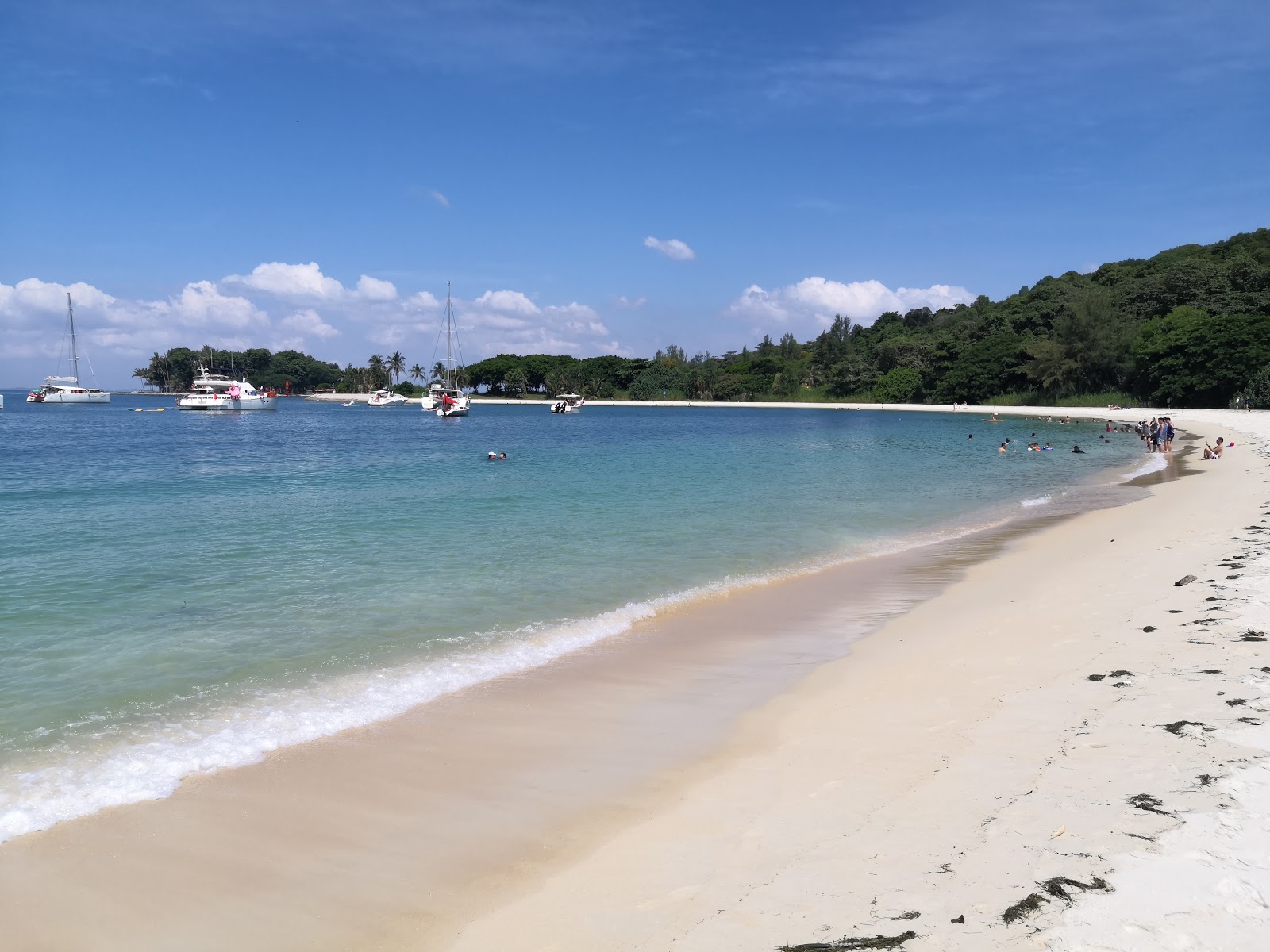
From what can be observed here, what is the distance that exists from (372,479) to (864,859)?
28.7 metres

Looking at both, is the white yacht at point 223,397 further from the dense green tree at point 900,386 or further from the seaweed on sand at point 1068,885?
the seaweed on sand at point 1068,885

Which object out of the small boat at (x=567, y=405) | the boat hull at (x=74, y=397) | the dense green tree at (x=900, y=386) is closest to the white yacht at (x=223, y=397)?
the boat hull at (x=74, y=397)

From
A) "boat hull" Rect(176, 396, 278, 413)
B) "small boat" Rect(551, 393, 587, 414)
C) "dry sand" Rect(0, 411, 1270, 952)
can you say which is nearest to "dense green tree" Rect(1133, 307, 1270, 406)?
"small boat" Rect(551, 393, 587, 414)

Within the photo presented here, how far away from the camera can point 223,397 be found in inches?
4171

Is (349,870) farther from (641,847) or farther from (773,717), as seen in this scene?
(773,717)

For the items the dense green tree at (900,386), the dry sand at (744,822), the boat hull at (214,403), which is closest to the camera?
the dry sand at (744,822)

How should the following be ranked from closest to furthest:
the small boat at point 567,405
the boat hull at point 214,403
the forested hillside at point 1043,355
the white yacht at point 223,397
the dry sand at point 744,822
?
the dry sand at point 744,822, the forested hillside at point 1043,355, the boat hull at point 214,403, the white yacht at point 223,397, the small boat at point 567,405

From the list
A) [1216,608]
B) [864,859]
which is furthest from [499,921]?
[1216,608]

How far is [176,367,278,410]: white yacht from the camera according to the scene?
106 m

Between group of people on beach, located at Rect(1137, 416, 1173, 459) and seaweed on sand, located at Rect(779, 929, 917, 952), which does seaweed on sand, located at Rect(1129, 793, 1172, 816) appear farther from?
group of people on beach, located at Rect(1137, 416, 1173, 459)

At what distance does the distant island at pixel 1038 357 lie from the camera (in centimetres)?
7294

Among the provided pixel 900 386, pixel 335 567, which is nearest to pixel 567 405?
pixel 900 386

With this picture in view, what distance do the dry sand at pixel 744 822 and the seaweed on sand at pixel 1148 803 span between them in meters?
0.03

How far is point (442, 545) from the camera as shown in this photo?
16.9 meters
